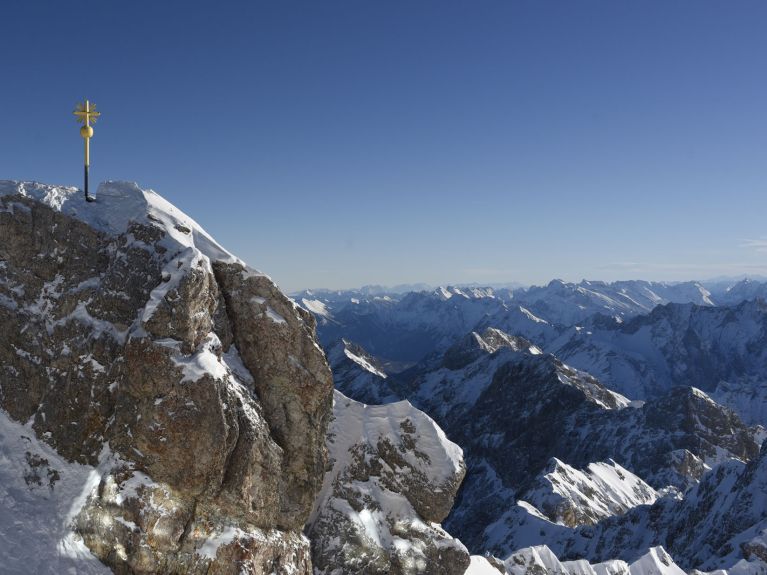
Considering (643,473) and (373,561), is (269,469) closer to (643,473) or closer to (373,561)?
(373,561)

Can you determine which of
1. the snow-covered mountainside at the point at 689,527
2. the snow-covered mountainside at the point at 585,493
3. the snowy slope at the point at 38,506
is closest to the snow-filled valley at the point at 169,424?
the snowy slope at the point at 38,506

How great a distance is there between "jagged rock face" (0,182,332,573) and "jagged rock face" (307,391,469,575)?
5060mm

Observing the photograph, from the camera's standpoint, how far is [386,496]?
125 ft

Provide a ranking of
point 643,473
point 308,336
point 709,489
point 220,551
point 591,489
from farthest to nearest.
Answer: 1. point 643,473
2. point 591,489
3. point 709,489
4. point 308,336
5. point 220,551

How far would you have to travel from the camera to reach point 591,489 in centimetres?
14438

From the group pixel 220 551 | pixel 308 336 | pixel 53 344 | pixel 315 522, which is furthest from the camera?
pixel 315 522

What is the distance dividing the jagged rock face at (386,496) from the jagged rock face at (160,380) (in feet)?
16.6

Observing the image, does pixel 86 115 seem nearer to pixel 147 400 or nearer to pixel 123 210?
pixel 123 210

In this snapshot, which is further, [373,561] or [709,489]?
[709,489]

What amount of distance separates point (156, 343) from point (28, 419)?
8102 mm

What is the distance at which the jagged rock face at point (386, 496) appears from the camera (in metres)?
34.7

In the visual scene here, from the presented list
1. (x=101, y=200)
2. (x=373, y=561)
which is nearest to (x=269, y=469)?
(x=373, y=561)

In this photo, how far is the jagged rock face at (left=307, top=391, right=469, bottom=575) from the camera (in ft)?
114

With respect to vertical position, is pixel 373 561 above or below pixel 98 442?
below
